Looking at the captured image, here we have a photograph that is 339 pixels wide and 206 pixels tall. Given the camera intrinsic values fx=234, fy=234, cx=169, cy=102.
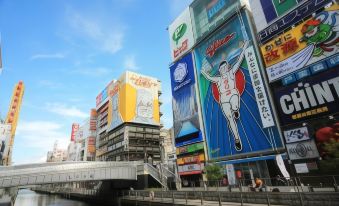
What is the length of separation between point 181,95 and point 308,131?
29.8m

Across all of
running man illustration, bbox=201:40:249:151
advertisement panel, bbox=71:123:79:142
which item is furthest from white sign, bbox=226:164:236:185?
advertisement panel, bbox=71:123:79:142

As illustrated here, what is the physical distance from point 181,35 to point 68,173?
39.8 m

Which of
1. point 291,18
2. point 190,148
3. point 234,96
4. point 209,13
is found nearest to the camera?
point 291,18

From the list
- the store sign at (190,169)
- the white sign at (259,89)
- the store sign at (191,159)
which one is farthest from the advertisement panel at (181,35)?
the store sign at (190,169)

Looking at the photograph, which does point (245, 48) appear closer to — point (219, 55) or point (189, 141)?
point (219, 55)

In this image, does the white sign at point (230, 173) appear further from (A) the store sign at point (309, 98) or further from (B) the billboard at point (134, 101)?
(B) the billboard at point (134, 101)

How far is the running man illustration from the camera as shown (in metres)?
39.8

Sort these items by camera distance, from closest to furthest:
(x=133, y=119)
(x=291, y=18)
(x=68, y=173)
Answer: (x=291, y=18)
(x=68, y=173)
(x=133, y=119)

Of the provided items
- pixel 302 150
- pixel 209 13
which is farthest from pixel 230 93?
pixel 209 13

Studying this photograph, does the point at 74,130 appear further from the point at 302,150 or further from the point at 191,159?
the point at 302,150

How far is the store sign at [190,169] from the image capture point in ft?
150

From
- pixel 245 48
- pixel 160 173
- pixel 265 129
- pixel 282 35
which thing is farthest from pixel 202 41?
pixel 160 173

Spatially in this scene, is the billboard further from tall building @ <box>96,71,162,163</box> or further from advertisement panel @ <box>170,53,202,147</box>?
advertisement panel @ <box>170,53,202,147</box>

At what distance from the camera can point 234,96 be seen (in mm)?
40625
